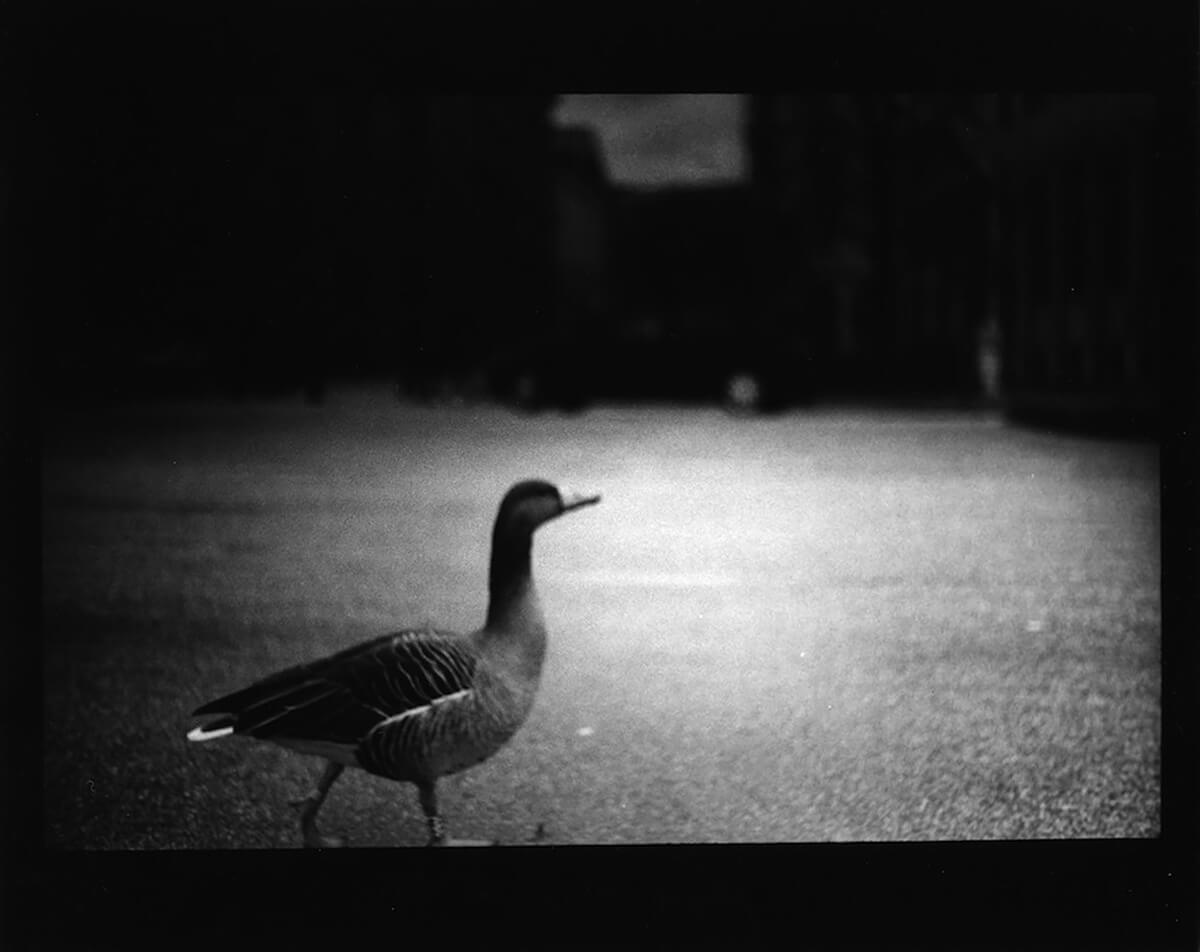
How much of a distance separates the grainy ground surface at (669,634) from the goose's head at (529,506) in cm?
81

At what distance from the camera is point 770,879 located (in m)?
2.76

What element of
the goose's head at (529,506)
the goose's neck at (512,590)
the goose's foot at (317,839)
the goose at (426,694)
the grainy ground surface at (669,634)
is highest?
the goose's head at (529,506)

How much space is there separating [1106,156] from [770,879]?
1961 cm

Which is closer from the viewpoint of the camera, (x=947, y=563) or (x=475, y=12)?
(x=475, y=12)

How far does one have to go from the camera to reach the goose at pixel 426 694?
3.38m

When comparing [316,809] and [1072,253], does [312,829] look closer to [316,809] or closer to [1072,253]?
[316,809]

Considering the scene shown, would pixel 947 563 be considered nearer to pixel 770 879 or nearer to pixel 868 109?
pixel 770 879

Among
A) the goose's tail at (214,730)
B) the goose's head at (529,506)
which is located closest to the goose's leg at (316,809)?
the goose's tail at (214,730)

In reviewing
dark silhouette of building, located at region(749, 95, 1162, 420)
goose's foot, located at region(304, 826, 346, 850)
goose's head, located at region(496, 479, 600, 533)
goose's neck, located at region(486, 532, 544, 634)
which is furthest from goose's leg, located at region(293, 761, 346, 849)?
dark silhouette of building, located at region(749, 95, 1162, 420)

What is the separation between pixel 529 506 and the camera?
11.7 ft

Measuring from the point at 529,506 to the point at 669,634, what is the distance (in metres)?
2.86

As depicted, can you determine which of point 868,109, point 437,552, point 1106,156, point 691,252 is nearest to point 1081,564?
point 437,552

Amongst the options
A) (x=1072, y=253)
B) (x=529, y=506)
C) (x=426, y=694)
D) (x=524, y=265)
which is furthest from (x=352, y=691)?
(x=524, y=265)

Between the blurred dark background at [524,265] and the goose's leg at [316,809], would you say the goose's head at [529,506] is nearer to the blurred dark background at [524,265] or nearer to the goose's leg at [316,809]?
the goose's leg at [316,809]
